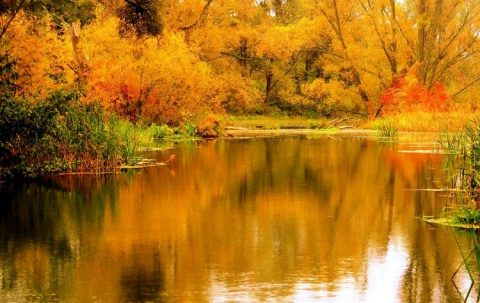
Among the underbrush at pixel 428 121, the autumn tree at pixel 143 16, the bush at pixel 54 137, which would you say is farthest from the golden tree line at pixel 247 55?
the bush at pixel 54 137

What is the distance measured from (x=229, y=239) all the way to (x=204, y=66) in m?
26.7

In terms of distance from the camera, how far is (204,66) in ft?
120

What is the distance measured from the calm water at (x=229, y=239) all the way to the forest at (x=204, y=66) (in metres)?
1.49

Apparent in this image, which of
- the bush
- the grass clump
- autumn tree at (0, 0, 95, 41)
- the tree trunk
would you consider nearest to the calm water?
the bush

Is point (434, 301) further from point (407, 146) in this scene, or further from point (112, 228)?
point (407, 146)

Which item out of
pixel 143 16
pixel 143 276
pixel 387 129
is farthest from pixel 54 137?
pixel 387 129

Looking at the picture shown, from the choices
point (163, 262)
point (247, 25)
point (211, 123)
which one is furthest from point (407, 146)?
point (247, 25)

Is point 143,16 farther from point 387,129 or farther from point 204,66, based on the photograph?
point 387,129

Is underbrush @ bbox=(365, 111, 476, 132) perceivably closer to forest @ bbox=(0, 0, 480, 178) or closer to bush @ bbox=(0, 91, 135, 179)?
forest @ bbox=(0, 0, 480, 178)

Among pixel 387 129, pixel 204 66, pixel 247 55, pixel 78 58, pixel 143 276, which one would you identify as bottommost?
pixel 143 276

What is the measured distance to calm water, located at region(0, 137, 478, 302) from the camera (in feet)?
25.1

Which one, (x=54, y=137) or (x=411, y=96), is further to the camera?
(x=411, y=96)

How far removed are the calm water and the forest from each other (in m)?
1.49

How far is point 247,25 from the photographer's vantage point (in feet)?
175
